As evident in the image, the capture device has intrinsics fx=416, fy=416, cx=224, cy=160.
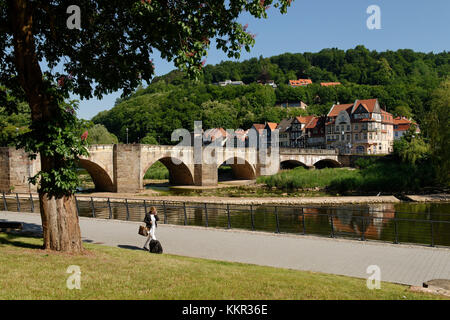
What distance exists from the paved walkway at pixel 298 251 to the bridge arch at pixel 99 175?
23.2 m

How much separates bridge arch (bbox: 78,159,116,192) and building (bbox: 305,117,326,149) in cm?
5400

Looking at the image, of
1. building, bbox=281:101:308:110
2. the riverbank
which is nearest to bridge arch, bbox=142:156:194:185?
the riverbank

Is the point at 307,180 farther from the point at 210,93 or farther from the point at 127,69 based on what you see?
the point at 210,93

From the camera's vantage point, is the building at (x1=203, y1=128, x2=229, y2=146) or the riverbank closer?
the riverbank


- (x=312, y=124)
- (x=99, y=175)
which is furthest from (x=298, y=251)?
(x=312, y=124)

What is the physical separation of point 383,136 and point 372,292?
76366 mm

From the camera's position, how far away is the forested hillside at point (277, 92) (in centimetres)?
10044

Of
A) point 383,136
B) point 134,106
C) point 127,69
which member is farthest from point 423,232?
point 134,106

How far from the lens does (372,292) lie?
7.16 m

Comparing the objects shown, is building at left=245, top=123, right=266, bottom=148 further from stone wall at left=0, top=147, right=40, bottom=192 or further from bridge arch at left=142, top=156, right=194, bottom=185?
stone wall at left=0, top=147, right=40, bottom=192

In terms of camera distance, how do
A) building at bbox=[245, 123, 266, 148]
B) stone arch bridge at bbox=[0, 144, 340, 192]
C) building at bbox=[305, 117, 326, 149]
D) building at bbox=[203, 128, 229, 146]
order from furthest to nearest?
1. building at bbox=[245, 123, 266, 148]
2. building at bbox=[305, 117, 326, 149]
3. building at bbox=[203, 128, 229, 146]
4. stone arch bridge at bbox=[0, 144, 340, 192]

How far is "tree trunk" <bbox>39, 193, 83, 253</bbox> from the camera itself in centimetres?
939

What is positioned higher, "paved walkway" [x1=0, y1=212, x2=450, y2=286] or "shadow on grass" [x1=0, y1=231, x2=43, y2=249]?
"shadow on grass" [x1=0, y1=231, x2=43, y2=249]

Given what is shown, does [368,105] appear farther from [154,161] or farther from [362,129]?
[154,161]
